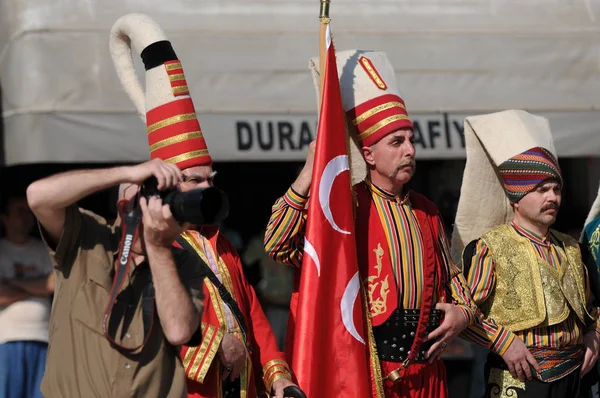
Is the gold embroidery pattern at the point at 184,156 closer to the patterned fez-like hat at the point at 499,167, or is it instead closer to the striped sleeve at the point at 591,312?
the patterned fez-like hat at the point at 499,167

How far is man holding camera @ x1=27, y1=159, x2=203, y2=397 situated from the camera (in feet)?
9.81

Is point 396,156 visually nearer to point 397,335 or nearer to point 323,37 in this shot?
point 323,37

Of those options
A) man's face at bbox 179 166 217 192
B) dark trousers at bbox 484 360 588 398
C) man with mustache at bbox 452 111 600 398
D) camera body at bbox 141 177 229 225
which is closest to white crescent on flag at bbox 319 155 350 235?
man's face at bbox 179 166 217 192

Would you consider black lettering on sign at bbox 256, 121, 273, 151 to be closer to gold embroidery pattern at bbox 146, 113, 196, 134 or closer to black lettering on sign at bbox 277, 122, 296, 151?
black lettering on sign at bbox 277, 122, 296, 151

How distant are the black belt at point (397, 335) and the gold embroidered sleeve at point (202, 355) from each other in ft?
2.60

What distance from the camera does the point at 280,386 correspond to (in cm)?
378

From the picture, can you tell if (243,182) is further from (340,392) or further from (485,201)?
(340,392)

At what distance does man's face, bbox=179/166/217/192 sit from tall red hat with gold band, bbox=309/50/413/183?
76 centimetres

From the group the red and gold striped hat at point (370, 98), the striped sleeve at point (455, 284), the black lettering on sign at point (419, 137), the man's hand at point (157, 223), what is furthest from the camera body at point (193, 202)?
the black lettering on sign at point (419, 137)

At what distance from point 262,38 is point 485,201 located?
2262 millimetres

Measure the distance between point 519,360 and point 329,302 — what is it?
90cm

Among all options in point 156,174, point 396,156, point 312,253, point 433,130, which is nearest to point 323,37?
point 396,156

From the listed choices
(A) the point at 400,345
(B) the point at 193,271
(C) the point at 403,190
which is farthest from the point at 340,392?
(B) the point at 193,271

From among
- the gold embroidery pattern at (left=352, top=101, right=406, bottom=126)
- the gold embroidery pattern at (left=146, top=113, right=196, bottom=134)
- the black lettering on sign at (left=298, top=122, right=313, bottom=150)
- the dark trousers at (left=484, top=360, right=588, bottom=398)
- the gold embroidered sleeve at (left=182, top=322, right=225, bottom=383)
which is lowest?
the dark trousers at (left=484, top=360, right=588, bottom=398)
